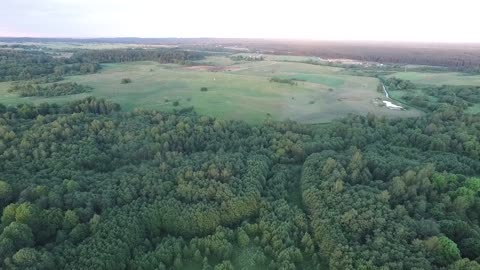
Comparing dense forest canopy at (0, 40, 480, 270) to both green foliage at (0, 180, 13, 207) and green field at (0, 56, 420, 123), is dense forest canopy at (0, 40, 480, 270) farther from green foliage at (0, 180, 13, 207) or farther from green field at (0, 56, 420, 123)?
green field at (0, 56, 420, 123)

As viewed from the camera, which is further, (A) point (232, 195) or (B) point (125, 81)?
(B) point (125, 81)

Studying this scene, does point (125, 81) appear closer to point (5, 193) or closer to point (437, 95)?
point (5, 193)

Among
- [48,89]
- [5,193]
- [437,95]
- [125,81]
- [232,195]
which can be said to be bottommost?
[232,195]

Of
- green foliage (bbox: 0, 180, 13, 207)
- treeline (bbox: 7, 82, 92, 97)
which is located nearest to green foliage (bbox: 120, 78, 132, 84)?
treeline (bbox: 7, 82, 92, 97)

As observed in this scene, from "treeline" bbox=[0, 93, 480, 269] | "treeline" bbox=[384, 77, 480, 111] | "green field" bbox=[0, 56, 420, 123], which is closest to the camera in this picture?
"treeline" bbox=[0, 93, 480, 269]

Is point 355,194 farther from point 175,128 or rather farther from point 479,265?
point 175,128

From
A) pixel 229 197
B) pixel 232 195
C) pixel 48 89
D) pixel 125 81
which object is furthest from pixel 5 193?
pixel 125 81

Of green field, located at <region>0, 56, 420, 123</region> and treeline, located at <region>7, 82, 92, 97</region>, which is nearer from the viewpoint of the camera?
green field, located at <region>0, 56, 420, 123</region>

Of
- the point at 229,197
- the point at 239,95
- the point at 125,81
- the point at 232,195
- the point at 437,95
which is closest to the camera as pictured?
the point at 229,197
